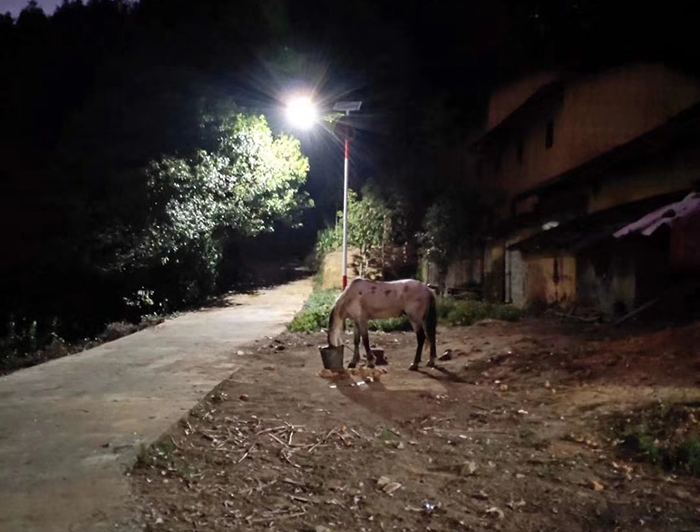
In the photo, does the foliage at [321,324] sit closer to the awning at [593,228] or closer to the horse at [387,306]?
the awning at [593,228]

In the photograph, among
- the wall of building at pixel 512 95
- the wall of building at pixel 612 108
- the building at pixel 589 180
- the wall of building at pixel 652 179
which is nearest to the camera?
the building at pixel 589 180

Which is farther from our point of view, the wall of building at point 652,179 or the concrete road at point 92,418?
the wall of building at point 652,179

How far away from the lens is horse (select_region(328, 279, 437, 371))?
10.2 metres

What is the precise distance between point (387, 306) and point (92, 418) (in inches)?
203

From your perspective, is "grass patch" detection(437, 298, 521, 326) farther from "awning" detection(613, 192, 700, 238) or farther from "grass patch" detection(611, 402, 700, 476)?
"grass patch" detection(611, 402, 700, 476)

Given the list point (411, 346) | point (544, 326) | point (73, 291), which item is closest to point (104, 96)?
point (73, 291)

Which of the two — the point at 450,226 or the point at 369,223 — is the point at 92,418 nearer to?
the point at 450,226

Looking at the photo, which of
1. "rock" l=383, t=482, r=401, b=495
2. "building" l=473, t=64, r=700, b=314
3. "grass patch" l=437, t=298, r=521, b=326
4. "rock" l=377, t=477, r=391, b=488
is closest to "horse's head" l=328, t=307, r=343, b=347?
"rock" l=377, t=477, r=391, b=488

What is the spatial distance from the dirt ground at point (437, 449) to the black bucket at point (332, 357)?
274mm

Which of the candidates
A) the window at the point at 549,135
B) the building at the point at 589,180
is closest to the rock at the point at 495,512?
the building at the point at 589,180

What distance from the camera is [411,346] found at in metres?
12.8

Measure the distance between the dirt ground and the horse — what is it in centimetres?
59

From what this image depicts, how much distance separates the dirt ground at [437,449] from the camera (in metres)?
4.44

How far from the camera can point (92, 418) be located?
6539 millimetres
